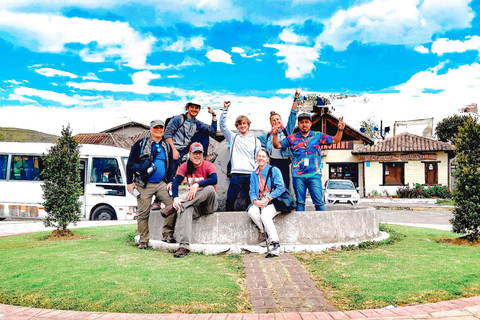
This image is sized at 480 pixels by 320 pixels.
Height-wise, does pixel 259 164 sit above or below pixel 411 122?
below

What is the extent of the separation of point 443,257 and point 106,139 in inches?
1279

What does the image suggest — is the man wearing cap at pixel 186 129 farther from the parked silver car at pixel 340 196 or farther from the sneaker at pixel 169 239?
the parked silver car at pixel 340 196

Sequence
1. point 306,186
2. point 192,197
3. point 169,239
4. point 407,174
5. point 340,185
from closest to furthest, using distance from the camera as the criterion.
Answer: point 192,197, point 169,239, point 306,186, point 340,185, point 407,174

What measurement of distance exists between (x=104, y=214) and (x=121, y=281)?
34.5ft

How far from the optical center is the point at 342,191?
19.2 m

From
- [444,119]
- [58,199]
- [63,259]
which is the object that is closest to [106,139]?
[58,199]

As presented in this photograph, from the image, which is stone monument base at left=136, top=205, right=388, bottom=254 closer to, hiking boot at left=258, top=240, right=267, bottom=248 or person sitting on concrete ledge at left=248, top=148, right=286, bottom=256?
hiking boot at left=258, top=240, right=267, bottom=248

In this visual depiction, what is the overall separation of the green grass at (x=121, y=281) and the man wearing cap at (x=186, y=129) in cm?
186

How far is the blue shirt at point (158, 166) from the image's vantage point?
6.78 meters

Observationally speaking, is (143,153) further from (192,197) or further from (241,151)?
(241,151)

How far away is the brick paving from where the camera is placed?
154 inches

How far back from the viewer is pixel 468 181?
7.19m

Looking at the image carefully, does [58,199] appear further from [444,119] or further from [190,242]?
[444,119]

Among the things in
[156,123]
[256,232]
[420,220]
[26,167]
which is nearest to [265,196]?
[256,232]
